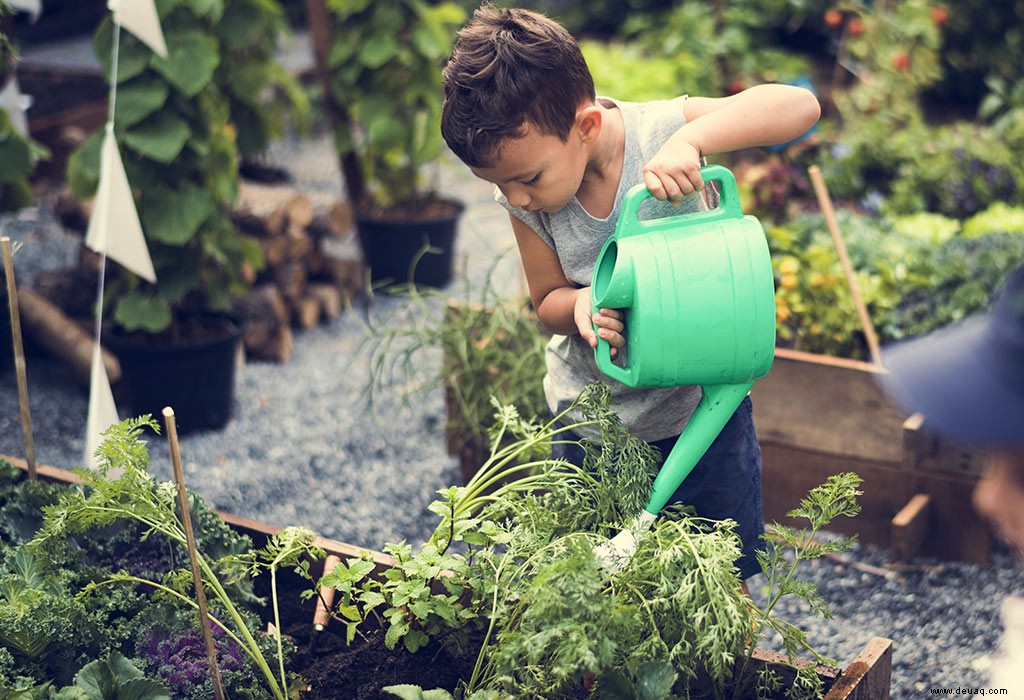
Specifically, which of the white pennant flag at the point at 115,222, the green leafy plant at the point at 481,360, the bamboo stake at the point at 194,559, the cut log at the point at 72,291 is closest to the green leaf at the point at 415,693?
the bamboo stake at the point at 194,559

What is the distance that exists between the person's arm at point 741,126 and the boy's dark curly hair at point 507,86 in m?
0.17

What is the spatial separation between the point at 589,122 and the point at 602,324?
32cm

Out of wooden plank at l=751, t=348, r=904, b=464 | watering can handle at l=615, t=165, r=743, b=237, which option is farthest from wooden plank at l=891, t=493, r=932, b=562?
watering can handle at l=615, t=165, r=743, b=237

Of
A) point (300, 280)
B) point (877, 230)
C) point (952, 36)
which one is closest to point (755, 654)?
point (877, 230)

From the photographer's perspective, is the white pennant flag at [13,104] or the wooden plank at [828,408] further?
the white pennant flag at [13,104]

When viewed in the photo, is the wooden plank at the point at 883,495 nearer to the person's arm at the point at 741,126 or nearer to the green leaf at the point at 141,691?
the person's arm at the point at 741,126

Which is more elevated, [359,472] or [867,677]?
[867,677]

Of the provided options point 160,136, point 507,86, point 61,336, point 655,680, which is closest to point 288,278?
point 61,336

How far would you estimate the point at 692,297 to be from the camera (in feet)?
4.86

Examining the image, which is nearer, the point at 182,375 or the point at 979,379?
the point at 979,379

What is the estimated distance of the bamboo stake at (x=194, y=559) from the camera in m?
1.48

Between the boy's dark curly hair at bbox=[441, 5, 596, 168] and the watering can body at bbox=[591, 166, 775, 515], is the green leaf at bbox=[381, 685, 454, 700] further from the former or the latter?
the boy's dark curly hair at bbox=[441, 5, 596, 168]

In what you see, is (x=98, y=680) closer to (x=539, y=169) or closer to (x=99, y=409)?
(x=99, y=409)

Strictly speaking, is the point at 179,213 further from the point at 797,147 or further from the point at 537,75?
the point at 797,147
